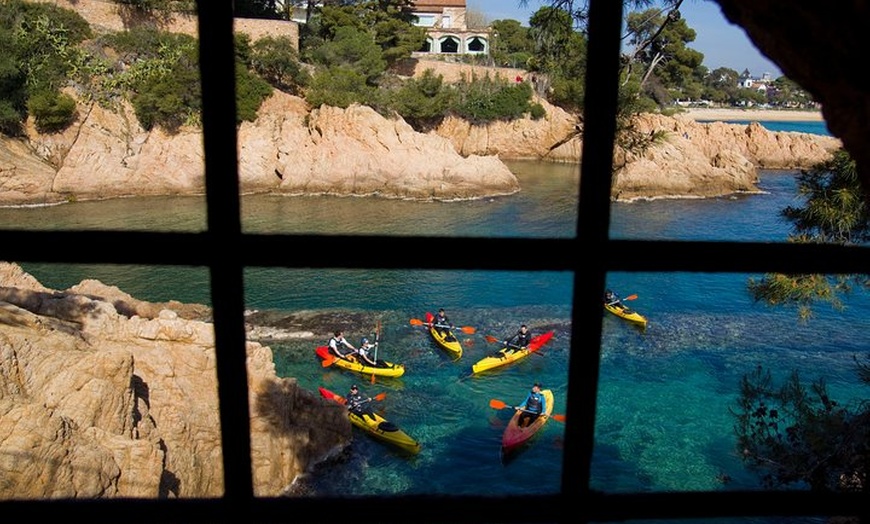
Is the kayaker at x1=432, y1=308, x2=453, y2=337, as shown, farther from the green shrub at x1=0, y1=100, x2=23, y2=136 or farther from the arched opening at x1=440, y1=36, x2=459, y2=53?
the arched opening at x1=440, y1=36, x2=459, y2=53

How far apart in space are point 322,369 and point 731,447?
6886 millimetres

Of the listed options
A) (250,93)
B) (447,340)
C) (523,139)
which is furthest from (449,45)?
(447,340)

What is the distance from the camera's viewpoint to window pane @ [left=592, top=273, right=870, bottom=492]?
1026cm

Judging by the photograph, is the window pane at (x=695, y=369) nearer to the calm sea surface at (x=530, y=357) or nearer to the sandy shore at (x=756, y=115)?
the calm sea surface at (x=530, y=357)

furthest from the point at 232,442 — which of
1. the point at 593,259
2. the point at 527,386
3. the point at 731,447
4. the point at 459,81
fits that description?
the point at 459,81

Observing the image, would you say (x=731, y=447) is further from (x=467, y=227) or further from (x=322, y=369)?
(x=467, y=227)

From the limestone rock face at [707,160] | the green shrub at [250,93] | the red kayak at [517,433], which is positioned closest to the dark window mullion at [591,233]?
the red kayak at [517,433]

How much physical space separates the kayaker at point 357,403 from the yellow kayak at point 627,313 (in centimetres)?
623

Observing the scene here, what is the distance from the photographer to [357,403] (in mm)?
11102

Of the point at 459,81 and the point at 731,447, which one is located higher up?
the point at 459,81

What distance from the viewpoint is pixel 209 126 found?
99 cm

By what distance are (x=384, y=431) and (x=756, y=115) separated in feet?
232

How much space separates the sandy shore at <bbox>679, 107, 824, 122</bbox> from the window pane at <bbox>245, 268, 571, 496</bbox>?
48.6 meters

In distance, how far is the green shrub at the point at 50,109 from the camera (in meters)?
25.8
